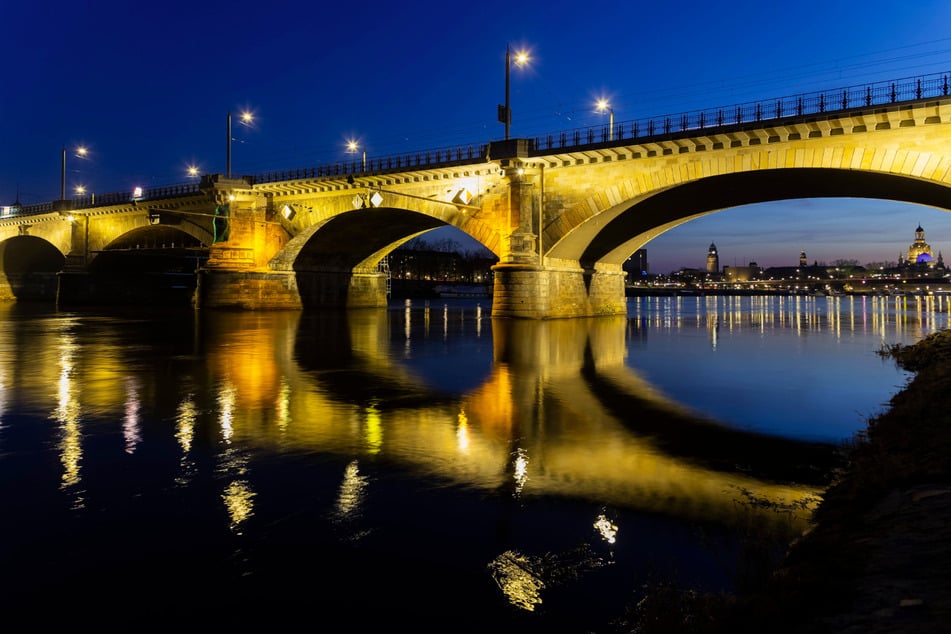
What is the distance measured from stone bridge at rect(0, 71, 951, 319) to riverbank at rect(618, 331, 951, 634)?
991 inches

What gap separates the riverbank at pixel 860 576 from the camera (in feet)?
9.54

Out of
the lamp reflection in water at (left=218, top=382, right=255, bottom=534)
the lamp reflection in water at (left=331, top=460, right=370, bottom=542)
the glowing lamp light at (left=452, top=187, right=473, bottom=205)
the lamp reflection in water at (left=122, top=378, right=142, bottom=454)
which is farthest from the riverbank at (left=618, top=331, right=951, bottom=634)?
the glowing lamp light at (left=452, top=187, right=473, bottom=205)

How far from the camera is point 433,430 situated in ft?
28.8

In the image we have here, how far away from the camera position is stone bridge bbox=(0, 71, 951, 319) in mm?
26703

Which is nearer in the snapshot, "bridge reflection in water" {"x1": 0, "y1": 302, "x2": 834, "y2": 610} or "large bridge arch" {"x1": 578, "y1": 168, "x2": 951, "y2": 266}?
"bridge reflection in water" {"x1": 0, "y1": 302, "x2": 834, "y2": 610}

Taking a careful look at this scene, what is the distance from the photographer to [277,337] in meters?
25.1

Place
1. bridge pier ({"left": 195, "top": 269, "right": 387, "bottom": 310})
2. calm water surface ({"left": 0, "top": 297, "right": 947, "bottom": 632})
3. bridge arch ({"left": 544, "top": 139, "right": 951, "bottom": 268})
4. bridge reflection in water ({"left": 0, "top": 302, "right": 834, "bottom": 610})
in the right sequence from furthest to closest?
bridge pier ({"left": 195, "top": 269, "right": 387, "bottom": 310})
bridge arch ({"left": 544, "top": 139, "right": 951, "bottom": 268})
bridge reflection in water ({"left": 0, "top": 302, "right": 834, "bottom": 610})
calm water surface ({"left": 0, "top": 297, "right": 947, "bottom": 632})

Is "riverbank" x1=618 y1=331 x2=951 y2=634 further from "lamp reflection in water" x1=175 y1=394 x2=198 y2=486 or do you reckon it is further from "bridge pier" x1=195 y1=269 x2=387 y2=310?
"bridge pier" x1=195 y1=269 x2=387 y2=310

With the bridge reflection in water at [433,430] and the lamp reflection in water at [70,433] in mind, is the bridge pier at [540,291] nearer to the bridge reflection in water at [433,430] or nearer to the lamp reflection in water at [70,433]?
the bridge reflection in water at [433,430]

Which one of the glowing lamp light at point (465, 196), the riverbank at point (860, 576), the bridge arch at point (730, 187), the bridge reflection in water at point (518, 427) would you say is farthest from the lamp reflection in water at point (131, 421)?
the glowing lamp light at point (465, 196)

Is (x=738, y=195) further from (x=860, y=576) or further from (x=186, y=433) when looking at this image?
(x=860, y=576)

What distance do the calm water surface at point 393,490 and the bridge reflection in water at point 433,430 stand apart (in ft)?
0.15

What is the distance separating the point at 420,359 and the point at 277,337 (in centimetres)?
950

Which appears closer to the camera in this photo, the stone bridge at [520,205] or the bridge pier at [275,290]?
the stone bridge at [520,205]
